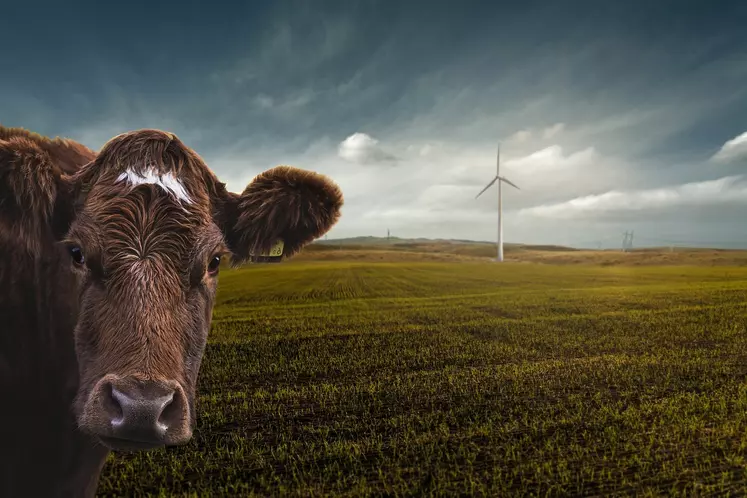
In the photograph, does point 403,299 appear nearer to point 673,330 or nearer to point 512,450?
point 673,330

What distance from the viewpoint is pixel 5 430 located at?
3125 mm

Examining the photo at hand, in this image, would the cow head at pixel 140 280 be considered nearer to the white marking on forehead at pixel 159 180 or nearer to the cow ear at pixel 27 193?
the white marking on forehead at pixel 159 180

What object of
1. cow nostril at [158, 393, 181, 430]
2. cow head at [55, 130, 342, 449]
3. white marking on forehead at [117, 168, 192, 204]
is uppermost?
white marking on forehead at [117, 168, 192, 204]

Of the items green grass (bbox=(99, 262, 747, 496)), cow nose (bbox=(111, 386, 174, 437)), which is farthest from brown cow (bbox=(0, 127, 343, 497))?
green grass (bbox=(99, 262, 747, 496))

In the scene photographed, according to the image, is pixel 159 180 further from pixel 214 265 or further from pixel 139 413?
pixel 139 413

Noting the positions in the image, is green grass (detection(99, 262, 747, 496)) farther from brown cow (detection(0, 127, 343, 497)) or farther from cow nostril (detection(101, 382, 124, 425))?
cow nostril (detection(101, 382, 124, 425))

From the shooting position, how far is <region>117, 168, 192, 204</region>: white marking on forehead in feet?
9.98

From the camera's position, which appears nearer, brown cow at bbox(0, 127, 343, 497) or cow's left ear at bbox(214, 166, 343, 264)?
brown cow at bbox(0, 127, 343, 497)

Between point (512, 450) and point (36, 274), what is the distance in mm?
7305

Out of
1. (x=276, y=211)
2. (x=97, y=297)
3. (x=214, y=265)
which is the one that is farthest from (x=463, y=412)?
(x=97, y=297)

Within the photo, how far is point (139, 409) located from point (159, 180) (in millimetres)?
1577

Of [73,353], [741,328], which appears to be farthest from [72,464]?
[741,328]

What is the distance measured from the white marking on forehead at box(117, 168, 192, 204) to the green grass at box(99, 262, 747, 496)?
478 centimetres

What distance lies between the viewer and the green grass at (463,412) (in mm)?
6430
